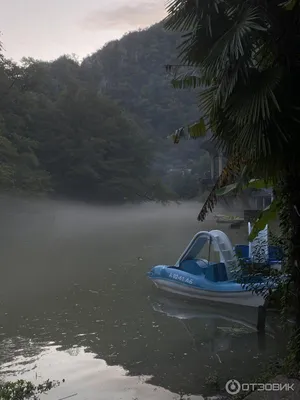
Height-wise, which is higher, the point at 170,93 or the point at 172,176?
the point at 170,93

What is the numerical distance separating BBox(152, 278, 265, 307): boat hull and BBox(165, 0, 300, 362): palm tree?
5.13 m

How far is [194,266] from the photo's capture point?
12.3 metres

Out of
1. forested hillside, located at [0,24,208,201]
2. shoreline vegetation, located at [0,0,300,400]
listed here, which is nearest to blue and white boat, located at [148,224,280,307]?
shoreline vegetation, located at [0,0,300,400]

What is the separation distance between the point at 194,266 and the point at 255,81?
26.1ft

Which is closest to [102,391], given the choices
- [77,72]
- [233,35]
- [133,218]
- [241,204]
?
[233,35]

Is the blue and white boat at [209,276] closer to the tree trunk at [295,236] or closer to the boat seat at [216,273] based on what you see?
the boat seat at [216,273]

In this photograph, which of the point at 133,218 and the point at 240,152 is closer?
the point at 240,152

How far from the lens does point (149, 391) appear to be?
6.55m

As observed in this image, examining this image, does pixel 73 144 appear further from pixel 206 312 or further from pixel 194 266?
pixel 206 312

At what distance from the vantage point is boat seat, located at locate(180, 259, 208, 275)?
12.1 m

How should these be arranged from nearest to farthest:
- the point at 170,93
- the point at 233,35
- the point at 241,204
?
the point at 233,35 → the point at 241,204 → the point at 170,93

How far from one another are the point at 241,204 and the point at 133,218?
10813 millimetres

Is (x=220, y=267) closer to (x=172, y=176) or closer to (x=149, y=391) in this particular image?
(x=149, y=391)

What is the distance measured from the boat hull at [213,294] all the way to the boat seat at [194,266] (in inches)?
21.4
